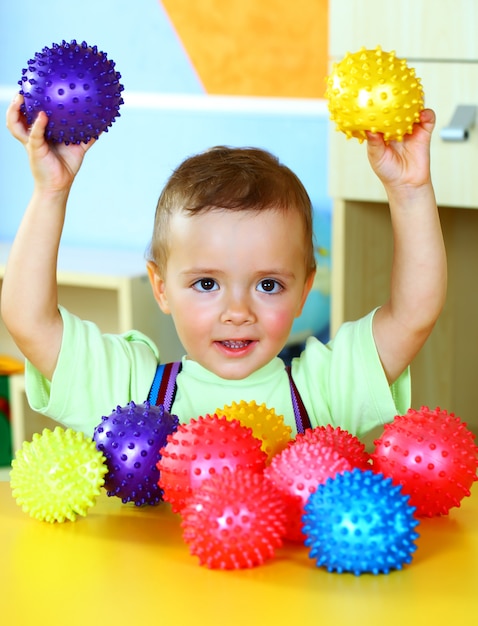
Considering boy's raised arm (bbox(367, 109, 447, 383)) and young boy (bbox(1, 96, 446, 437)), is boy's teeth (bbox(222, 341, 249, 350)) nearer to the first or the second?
young boy (bbox(1, 96, 446, 437))

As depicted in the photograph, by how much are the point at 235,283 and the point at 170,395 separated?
0.14 m

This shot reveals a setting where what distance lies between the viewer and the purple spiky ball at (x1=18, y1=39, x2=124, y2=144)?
782 millimetres

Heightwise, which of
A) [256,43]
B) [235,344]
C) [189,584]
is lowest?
[189,584]

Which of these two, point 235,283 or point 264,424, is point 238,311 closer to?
point 235,283

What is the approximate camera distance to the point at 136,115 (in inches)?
87.5

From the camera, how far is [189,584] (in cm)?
62

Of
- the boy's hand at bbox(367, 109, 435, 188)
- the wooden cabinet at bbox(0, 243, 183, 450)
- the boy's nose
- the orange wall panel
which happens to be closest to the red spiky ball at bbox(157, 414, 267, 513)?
the boy's nose

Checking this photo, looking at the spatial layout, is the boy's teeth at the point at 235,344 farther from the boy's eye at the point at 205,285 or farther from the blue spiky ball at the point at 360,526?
the blue spiky ball at the point at 360,526

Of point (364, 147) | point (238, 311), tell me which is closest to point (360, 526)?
point (238, 311)

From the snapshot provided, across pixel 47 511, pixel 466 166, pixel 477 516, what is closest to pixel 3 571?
pixel 47 511

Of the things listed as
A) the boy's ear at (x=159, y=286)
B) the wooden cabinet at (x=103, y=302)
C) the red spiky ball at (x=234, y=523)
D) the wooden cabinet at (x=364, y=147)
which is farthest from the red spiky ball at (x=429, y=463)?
the wooden cabinet at (x=103, y=302)

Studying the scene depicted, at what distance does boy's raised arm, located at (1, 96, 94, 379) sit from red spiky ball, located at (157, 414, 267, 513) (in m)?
0.23

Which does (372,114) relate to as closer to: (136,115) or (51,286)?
(51,286)

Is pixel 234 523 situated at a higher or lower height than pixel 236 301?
lower
